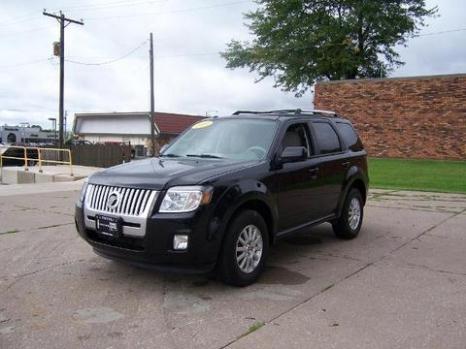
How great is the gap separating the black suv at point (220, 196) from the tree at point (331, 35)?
97.8 ft

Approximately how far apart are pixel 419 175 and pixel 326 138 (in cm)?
1132

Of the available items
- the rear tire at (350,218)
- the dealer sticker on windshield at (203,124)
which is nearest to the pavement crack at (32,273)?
the dealer sticker on windshield at (203,124)

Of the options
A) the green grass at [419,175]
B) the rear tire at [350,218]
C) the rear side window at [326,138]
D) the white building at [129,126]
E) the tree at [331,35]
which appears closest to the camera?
the rear side window at [326,138]

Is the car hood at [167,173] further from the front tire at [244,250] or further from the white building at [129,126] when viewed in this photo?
the white building at [129,126]

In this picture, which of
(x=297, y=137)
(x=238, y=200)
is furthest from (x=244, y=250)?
(x=297, y=137)

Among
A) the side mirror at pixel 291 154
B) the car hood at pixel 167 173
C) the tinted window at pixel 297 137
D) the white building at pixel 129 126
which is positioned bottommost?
the car hood at pixel 167 173

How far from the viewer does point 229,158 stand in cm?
605

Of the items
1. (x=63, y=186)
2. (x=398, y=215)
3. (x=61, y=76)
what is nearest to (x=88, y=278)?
(x=398, y=215)

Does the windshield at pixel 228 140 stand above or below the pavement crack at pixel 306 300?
above

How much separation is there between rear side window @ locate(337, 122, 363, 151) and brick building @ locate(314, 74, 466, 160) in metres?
15.9

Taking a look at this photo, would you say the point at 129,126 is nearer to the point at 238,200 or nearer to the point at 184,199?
the point at 238,200

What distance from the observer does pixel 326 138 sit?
7.38 metres

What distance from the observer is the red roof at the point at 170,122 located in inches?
1937

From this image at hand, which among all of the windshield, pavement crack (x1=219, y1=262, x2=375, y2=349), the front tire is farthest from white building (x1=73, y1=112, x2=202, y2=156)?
the front tire
